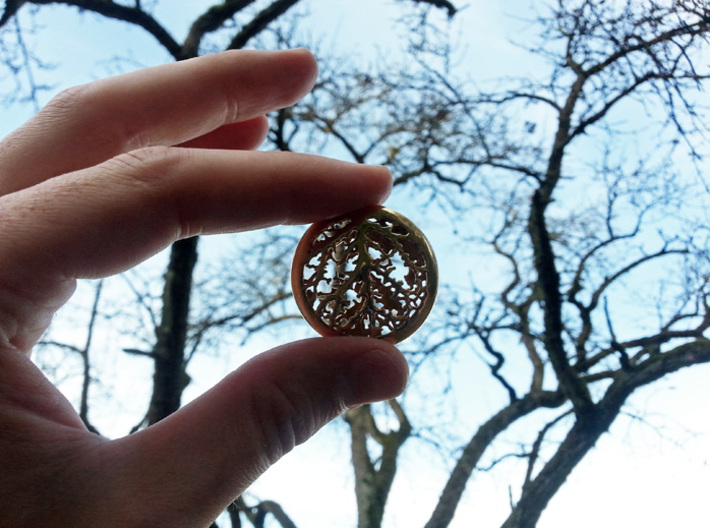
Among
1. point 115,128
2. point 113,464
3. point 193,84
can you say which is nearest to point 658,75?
point 193,84

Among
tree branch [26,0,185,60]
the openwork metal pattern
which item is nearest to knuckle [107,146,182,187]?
the openwork metal pattern

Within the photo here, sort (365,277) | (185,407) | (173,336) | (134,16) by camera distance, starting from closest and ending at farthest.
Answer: (185,407) < (365,277) < (173,336) < (134,16)

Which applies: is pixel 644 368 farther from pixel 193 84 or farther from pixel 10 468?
pixel 10 468

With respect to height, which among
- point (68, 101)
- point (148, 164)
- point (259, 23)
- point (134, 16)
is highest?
point (259, 23)

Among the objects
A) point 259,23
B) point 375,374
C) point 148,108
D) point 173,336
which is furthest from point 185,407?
point 259,23

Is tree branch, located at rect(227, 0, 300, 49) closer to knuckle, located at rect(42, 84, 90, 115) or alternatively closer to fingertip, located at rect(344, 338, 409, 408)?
knuckle, located at rect(42, 84, 90, 115)

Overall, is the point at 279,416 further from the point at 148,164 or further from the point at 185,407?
the point at 148,164

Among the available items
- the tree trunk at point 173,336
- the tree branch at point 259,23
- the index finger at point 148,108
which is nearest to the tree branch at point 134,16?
the tree branch at point 259,23
